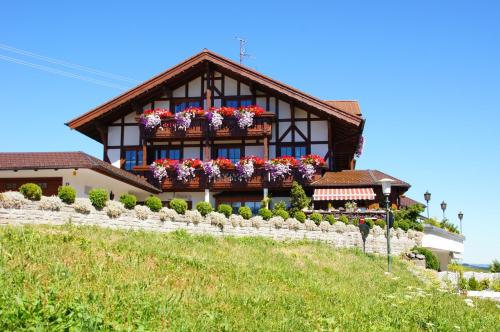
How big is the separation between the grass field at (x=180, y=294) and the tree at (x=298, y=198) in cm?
1366

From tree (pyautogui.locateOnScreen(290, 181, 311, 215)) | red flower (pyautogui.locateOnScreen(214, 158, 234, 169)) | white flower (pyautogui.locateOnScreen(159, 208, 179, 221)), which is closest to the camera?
white flower (pyautogui.locateOnScreen(159, 208, 179, 221))

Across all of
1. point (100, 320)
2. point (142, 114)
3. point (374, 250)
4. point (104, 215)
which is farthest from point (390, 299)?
point (142, 114)

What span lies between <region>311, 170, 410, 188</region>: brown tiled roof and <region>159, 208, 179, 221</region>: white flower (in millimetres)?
11705

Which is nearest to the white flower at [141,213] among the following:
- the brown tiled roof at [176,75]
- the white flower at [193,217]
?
the white flower at [193,217]

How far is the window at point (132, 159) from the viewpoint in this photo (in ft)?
117

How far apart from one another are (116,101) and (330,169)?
13.7m

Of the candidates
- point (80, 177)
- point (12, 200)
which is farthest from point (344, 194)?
point (12, 200)

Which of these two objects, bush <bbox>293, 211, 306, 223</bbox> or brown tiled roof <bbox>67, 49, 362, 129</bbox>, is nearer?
bush <bbox>293, 211, 306, 223</bbox>

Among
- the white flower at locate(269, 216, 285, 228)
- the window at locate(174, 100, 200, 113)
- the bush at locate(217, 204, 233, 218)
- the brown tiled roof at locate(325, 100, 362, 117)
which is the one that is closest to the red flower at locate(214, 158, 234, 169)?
the window at locate(174, 100, 200, 113)

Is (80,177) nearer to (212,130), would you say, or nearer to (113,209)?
(113,209)

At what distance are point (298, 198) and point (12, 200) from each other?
16728 mm

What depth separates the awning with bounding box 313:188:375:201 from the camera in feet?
104

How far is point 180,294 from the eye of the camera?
1032 centimetres

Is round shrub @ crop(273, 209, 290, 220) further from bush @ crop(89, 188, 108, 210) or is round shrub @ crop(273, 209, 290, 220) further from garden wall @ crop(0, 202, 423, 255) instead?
bush @ crop(89, 188, 108, 210)
